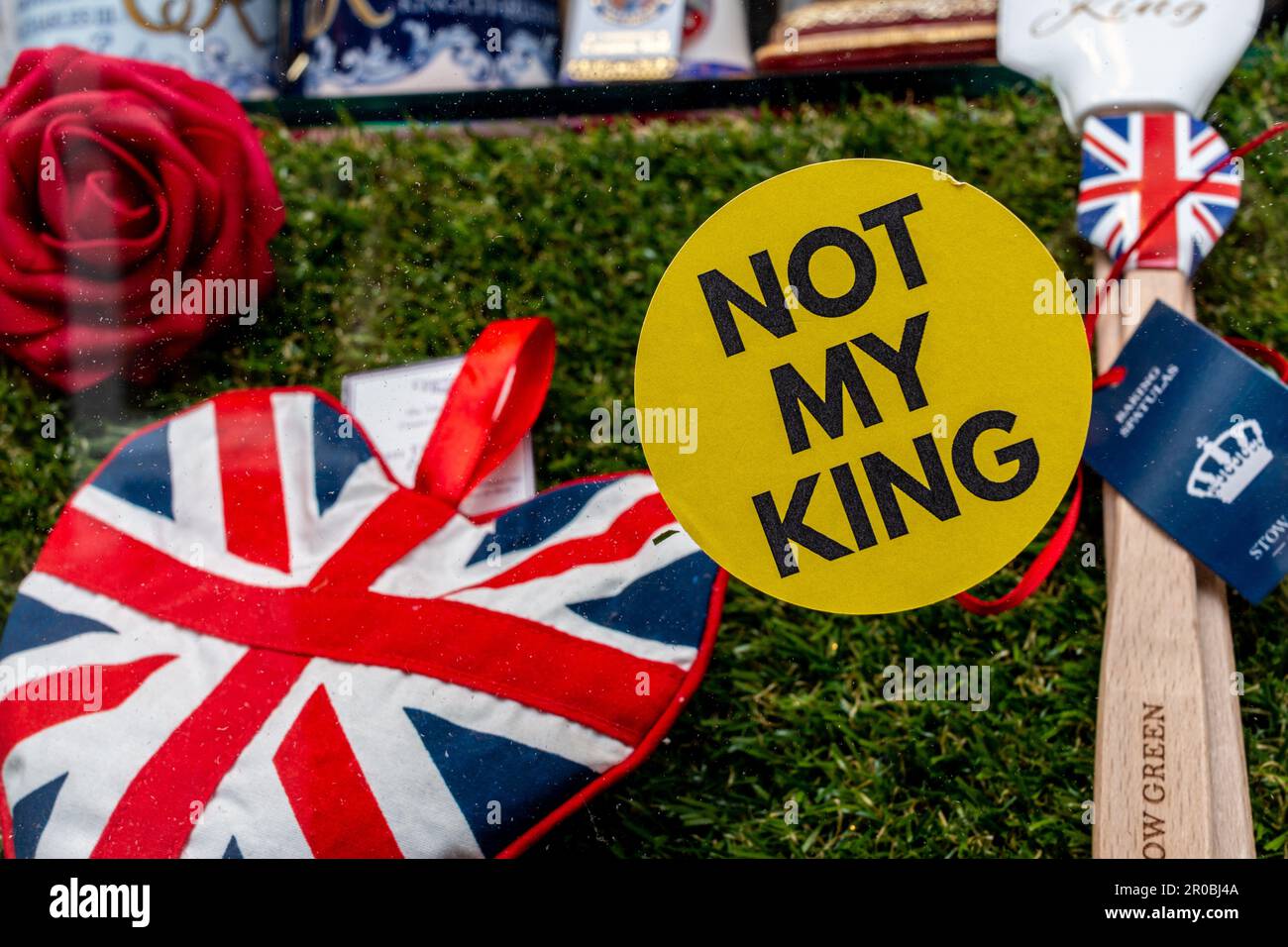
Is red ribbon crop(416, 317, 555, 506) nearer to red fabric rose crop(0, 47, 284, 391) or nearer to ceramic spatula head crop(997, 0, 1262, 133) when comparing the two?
red fabric rose crop(0, 47, 284, 391)

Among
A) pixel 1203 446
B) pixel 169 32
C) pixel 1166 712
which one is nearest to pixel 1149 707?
pixel 1166 712

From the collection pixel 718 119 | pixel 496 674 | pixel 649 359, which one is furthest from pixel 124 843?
pixel 718 119

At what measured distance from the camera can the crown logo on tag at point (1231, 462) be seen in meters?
0.43

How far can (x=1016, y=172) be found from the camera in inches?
19.7

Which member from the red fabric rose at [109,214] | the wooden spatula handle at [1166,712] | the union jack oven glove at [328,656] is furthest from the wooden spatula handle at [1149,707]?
the red fabric rose at [109,214]

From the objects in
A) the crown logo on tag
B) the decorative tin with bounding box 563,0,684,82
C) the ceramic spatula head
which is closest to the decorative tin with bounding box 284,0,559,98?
the decorative tin with bounding box 563,0,684,82

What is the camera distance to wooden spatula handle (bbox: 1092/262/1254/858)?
41 centimetres

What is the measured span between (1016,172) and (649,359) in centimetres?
22

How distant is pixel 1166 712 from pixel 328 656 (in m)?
0.34

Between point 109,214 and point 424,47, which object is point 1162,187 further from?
point 109,214

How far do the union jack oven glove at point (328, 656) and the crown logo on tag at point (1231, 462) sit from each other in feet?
0.66

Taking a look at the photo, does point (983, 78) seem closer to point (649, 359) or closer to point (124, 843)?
point (649, 359)

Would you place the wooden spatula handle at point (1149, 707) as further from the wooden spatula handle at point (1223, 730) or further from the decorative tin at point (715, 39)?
the decorative tin at point (715, 39)

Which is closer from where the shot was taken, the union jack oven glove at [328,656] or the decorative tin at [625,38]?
the union jack oven glove at [328,656]
